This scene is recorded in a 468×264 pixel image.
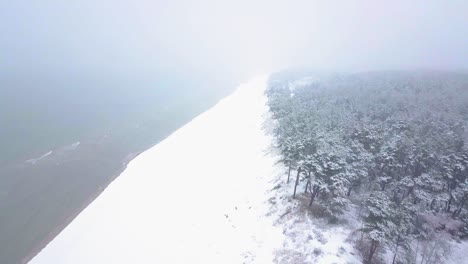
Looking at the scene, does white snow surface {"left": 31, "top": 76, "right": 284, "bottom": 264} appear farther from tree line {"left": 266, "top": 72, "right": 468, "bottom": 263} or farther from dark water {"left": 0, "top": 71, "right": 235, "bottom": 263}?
tree line {"left": 266, "top": 72, "right": 468, "bottom": 263}

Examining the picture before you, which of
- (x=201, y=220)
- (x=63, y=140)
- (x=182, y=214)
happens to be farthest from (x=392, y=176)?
(x=63, y=140)

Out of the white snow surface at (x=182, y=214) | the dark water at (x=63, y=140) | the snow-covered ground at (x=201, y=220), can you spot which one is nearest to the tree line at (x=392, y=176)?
the snow-covered ground at (x=201, y=220)

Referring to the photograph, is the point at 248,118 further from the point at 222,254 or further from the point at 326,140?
the point at 222,254

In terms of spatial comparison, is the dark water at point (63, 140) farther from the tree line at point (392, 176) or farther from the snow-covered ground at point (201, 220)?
the tree line at point (392, 176)

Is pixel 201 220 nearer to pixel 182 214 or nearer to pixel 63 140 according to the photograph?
pixel 182 214

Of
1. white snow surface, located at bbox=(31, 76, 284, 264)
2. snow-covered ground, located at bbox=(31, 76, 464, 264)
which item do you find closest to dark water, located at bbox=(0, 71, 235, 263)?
white snow surface, located at bbox=(31, 76, 284, 264)

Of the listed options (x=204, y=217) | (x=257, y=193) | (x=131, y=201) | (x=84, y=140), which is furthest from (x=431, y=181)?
(x=84, y=140)
